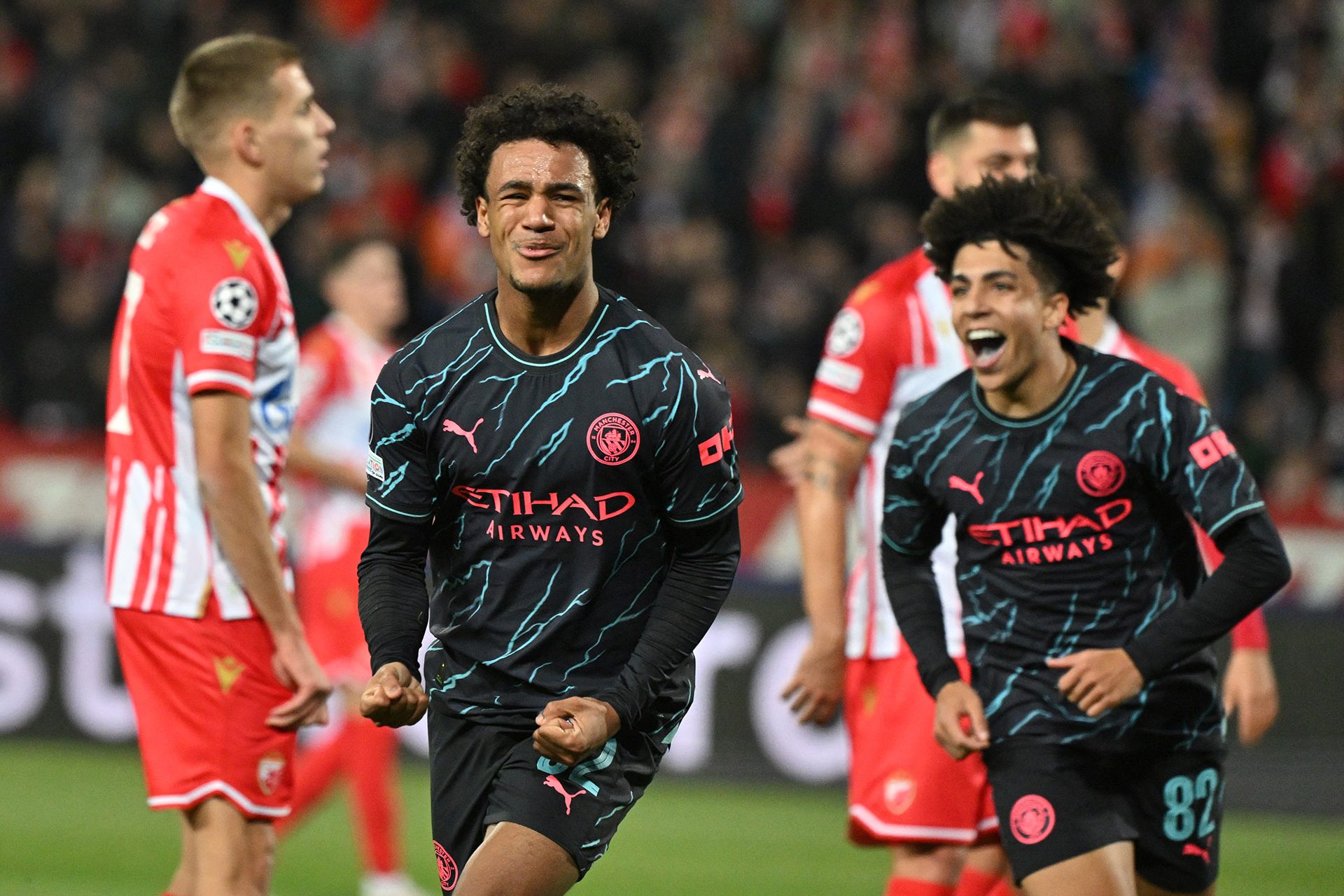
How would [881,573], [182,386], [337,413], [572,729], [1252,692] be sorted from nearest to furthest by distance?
[572,729] → [182,386] → [881,573] → [1252,692] → [337,413]

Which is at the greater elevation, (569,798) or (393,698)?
(393,698)

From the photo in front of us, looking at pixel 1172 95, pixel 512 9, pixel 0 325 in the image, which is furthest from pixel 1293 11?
pixel 0 325

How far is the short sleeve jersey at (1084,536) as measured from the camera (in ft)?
13.8

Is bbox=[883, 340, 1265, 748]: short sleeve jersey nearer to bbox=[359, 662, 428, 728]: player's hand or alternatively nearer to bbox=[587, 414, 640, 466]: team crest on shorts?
Result: bbox=[587, 414, 640, 466]: team crest on shorts

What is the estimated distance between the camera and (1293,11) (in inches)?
500

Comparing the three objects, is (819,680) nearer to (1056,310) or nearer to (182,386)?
Result: (1056,310)

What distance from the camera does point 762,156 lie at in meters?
13.1

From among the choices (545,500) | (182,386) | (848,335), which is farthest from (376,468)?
(848,335)

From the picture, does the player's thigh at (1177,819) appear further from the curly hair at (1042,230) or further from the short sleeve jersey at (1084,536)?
the curly hair at (1042,230)

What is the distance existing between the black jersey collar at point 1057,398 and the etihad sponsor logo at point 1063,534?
0.75 ft

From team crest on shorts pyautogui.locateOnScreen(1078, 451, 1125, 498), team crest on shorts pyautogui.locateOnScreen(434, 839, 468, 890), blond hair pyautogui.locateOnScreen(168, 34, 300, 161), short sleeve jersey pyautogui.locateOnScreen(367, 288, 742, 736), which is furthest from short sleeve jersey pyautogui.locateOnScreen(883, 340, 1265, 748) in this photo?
blond hair pyautogui.locateOnScreen(168, 34, 300, 161)

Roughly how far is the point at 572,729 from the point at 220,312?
5.46 feet

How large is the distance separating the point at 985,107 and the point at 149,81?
1021 cm

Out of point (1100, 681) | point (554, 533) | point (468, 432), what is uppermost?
point (468, 432)
